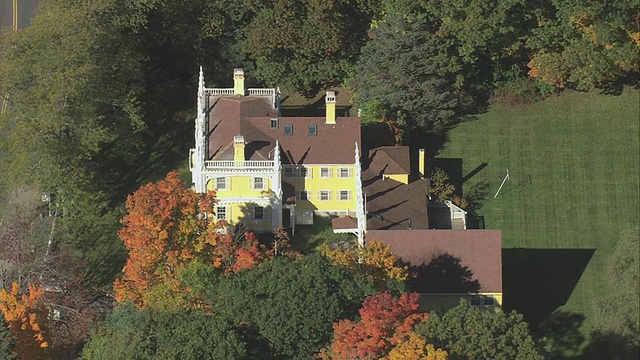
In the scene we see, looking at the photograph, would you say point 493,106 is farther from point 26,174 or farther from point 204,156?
point 26,174

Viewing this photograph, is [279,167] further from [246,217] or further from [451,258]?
[451,258]

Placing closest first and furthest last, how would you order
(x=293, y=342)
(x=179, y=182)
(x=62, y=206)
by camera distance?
(x=293, y=342) → (x=179, y=182) → (x=62, y=206)

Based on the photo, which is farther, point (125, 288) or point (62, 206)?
point (62, 206)

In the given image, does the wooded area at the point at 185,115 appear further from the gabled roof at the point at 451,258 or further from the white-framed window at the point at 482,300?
the white-framed window at the point at 482,300

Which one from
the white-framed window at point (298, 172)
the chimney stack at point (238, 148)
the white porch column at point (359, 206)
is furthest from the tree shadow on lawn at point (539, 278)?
the chimney stack at point (238, 148)

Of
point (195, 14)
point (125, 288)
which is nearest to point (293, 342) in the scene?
point (125, 288)

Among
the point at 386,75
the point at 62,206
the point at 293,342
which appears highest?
the point at 386,75

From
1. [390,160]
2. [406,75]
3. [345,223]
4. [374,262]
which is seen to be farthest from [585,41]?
[374,262]
